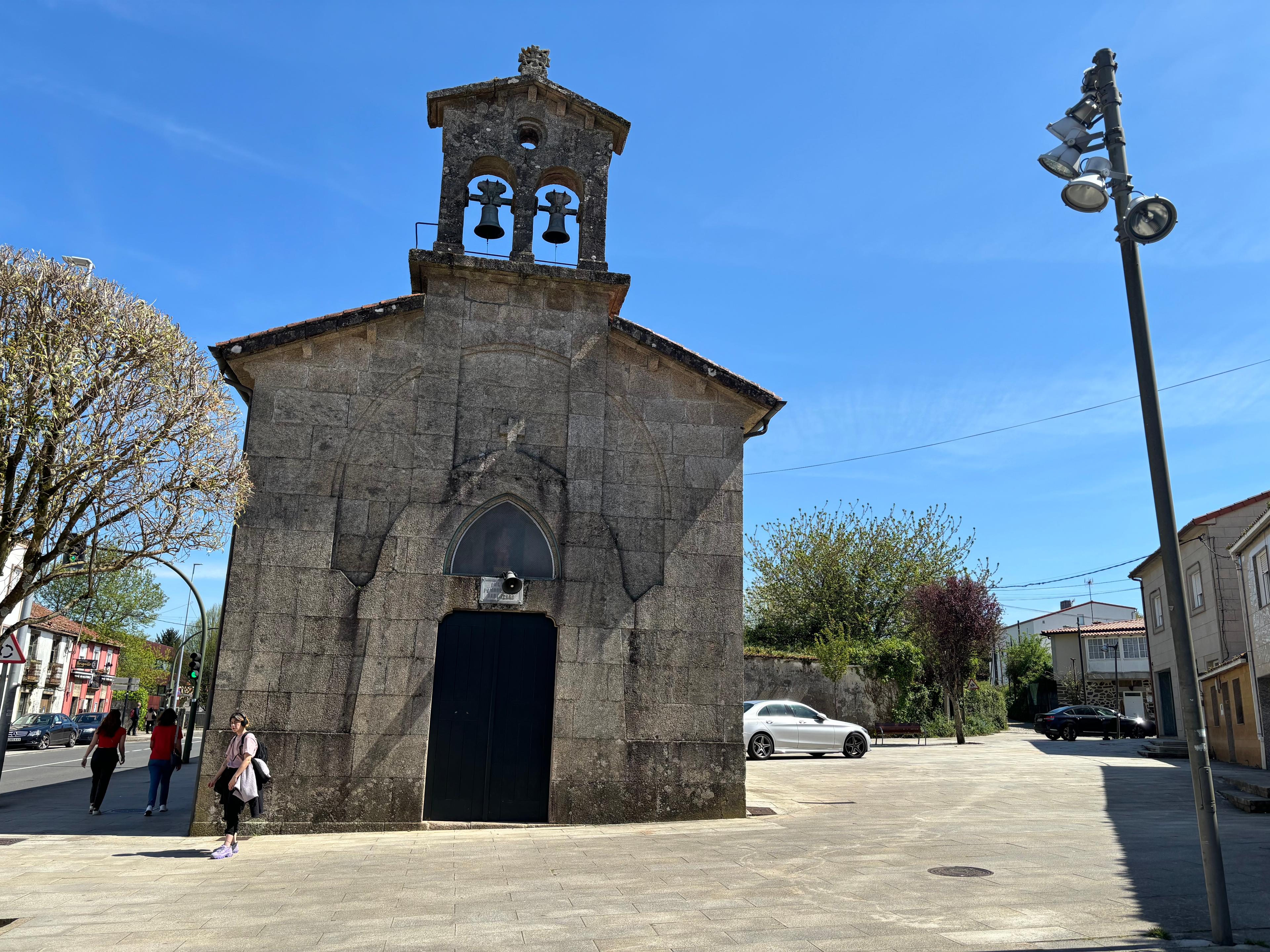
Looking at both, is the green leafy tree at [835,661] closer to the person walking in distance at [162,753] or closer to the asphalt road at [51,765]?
the asphalt road at [51,765]

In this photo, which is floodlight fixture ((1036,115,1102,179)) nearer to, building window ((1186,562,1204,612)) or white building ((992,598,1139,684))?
building window ((1186,562,1204,612))

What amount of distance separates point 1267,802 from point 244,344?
15442 mm

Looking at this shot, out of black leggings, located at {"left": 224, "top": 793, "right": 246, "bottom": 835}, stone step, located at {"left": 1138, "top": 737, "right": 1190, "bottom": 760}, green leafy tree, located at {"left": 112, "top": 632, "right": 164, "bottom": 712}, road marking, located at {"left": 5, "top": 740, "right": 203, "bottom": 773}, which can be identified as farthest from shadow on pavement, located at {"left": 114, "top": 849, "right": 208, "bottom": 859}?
green leafy tree, located at {"left": 112, "top": 632, "right": 164, "bottom": 712}

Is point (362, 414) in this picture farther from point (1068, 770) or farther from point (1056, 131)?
point (1068, 770)

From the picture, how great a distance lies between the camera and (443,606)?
11492mm

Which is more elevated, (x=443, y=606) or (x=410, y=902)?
(x=443, y=606)

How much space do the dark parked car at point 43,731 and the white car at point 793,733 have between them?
1153 inches

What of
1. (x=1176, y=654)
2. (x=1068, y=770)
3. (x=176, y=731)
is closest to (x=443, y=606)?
(x=176, y=731)

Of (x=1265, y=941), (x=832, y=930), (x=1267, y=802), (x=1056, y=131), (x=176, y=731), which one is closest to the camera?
(x=1265, y=941)

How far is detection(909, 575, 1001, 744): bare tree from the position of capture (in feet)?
97.9

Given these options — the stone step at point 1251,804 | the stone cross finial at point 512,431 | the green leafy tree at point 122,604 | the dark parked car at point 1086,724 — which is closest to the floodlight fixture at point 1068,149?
the stone cross finial at point 512,431

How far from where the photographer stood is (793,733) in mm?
22406

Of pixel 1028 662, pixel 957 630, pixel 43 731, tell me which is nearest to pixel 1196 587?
pixel 957 630

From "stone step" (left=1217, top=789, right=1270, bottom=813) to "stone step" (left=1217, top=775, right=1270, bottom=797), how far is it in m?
0.12
